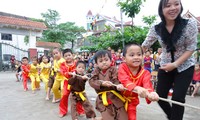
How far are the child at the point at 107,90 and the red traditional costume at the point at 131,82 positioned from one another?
8 cm

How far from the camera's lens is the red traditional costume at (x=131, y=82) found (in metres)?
2.37

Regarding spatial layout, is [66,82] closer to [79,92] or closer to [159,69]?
[79,92]

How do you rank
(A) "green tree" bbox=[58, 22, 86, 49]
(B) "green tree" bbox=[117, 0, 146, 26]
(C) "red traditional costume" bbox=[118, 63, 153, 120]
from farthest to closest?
(A) "green tree" bbox=[58, 22, 86, 49], (B) "green tree" bbox=[117, 0, 146, 26], (C) "red traditional costume" bbox=[118, 63, 153, 120]

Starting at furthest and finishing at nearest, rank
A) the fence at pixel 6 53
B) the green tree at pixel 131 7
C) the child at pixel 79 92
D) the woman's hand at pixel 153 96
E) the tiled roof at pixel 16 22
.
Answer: the tiled roof at pixel 16 22, the fence at pixel 6 53, the green tree at pixel 131 7, the child at pixel 79 92, the woman's hand at pixel 153 96

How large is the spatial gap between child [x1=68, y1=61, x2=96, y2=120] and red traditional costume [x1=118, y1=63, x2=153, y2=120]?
53.2 inches

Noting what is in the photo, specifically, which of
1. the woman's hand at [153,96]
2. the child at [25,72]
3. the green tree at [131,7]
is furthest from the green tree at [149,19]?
the woman's hand at [153,96]

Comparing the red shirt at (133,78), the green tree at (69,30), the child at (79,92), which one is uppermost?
the green tree at (69,30)

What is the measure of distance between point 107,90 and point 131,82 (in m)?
0.49

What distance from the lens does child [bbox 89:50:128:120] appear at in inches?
106

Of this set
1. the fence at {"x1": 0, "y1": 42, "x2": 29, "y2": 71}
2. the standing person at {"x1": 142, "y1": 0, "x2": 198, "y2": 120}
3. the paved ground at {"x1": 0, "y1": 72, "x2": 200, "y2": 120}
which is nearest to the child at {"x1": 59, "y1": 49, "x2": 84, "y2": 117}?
the paved ground at {"x1": 0, "y1": 72, "x2": 200, "y2": 120}

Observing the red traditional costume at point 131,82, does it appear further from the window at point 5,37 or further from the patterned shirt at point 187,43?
the window at point 5,37

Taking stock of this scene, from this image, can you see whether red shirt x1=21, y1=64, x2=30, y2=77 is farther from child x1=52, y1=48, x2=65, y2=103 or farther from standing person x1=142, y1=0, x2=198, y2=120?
standing person x1=142, y1=0, x2=198, y2=120

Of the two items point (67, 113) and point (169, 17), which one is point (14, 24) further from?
point (169, 17)

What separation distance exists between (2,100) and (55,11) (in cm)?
3294
